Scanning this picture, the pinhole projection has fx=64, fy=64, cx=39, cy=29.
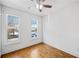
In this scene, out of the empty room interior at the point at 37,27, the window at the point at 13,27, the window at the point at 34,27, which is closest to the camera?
the empty room interior at the point at 37,27

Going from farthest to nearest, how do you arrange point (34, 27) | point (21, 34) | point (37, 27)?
point (37, 27) → point (34, 27) → point (21, 34)

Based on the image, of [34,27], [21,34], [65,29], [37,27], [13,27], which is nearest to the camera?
[65,29]

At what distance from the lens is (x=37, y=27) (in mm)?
5250

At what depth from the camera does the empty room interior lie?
2.91 meters

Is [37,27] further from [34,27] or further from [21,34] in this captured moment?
[21,34]

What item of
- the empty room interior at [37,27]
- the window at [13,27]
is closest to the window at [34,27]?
the empty room interior at [37,27]

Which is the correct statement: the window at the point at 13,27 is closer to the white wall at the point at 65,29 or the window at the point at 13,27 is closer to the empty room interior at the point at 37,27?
the empty room interior at the point at 37,27

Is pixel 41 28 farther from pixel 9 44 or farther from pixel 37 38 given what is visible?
pixel 9 44

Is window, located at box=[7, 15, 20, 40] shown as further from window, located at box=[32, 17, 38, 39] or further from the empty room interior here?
window, located at box=[32, 17, 38, 39]

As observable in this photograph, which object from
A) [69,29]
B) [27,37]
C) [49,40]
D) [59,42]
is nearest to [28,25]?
[27,37]

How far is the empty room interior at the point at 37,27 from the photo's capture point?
114 inches

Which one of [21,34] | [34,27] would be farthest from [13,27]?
[34,27]

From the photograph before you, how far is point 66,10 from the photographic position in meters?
3.35

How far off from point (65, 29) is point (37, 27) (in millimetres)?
2406
